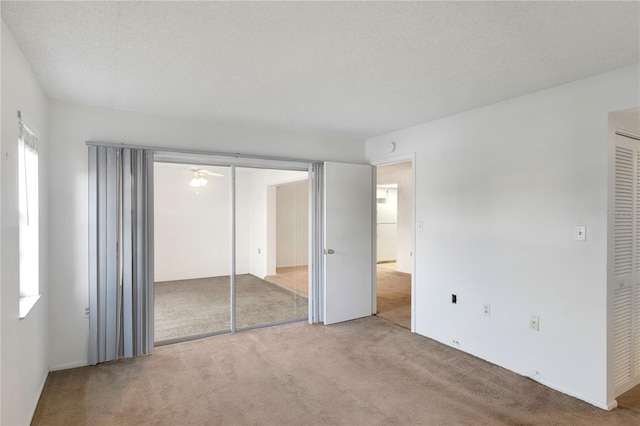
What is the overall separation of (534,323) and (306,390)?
79.2 inches

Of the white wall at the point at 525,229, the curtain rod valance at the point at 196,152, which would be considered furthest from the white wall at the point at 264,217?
the white wall at the point at 525,229

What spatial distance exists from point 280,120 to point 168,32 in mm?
1956

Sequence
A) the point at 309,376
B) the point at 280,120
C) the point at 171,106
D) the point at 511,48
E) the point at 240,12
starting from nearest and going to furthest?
1. the point at 240,12
2. the point at 511,48
3. the point at 309,376
4. the point at 171,106
5. the point at 280,120

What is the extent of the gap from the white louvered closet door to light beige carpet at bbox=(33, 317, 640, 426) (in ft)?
1.39

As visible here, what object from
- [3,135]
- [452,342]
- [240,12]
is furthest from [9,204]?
[452,342]

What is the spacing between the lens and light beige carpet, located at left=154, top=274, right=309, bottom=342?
3.84 m

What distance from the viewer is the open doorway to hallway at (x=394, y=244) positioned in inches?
204

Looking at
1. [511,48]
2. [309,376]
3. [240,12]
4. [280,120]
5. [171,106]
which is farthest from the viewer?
[280,120]

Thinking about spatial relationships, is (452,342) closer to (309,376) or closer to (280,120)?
(309,376)

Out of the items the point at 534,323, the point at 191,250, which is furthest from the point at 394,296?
the point at 191,250

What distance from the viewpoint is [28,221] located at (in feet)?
8.21

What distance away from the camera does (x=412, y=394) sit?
271 cm

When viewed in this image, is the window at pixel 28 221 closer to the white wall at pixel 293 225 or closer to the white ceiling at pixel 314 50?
the white ceiling at pixel 314 50

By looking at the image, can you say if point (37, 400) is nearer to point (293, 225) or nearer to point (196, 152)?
point (196, 152)
